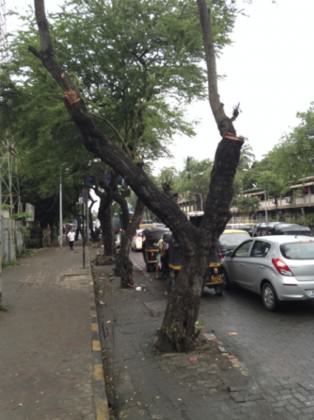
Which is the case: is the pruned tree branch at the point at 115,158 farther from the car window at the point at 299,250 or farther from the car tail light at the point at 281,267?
the car window at the point at 299,250

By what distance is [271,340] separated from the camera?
6.76 metres

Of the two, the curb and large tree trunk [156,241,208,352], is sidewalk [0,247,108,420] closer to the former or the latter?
the curb

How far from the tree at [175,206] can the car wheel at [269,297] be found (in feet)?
9.16

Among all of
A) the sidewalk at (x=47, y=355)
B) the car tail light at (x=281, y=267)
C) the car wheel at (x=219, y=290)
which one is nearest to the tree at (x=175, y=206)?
the sidewalk at (x=47, y=355)

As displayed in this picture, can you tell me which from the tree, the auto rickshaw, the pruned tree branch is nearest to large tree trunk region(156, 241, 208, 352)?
the tree

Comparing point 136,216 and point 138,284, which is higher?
point 136,216

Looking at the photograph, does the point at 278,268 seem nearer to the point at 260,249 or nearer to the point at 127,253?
the point at 260,249

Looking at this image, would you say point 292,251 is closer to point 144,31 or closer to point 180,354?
point 180,354

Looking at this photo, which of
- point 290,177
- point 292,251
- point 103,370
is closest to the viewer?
point 103,370

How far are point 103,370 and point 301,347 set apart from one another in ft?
9.74

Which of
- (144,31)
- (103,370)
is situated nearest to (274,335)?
(103,370)

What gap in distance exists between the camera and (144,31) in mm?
10359

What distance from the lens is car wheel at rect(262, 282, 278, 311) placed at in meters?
8.55

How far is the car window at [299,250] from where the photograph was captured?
8580 mm
